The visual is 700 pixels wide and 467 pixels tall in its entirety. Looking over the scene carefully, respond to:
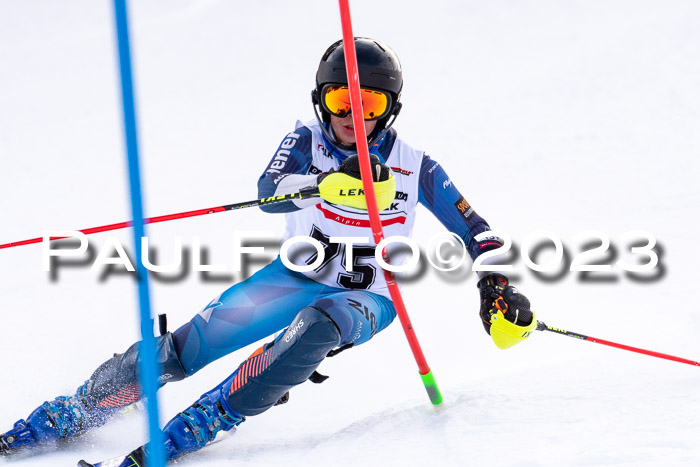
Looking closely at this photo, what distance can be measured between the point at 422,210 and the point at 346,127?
2.60 metres

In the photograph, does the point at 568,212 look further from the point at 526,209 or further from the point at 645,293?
the point at 645,293

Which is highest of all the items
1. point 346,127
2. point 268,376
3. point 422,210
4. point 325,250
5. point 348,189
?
point 346,127

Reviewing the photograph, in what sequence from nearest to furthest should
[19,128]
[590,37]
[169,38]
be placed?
1. [19,128]
2. [590,37]
3. [169,38]

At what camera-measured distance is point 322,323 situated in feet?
7.53

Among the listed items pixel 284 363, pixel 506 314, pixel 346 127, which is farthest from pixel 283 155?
pixel 506 314

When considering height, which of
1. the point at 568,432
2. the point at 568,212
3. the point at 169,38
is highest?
the point at 169,38

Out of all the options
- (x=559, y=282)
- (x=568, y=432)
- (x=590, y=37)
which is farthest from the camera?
(x=590, y=37)

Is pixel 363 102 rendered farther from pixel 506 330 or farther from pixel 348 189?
pixel 506 330

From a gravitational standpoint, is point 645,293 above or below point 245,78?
below

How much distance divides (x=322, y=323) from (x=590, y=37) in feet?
18.0

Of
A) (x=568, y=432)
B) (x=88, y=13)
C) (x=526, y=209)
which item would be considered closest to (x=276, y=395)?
(x=568, y=432)

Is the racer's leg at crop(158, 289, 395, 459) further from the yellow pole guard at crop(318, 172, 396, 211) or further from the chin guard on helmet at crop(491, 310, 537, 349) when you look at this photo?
the chin guard on helmet at crop(491, 310, 537, 349)

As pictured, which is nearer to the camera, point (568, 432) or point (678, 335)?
point (568, 432)

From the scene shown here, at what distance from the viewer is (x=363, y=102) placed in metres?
2.65
